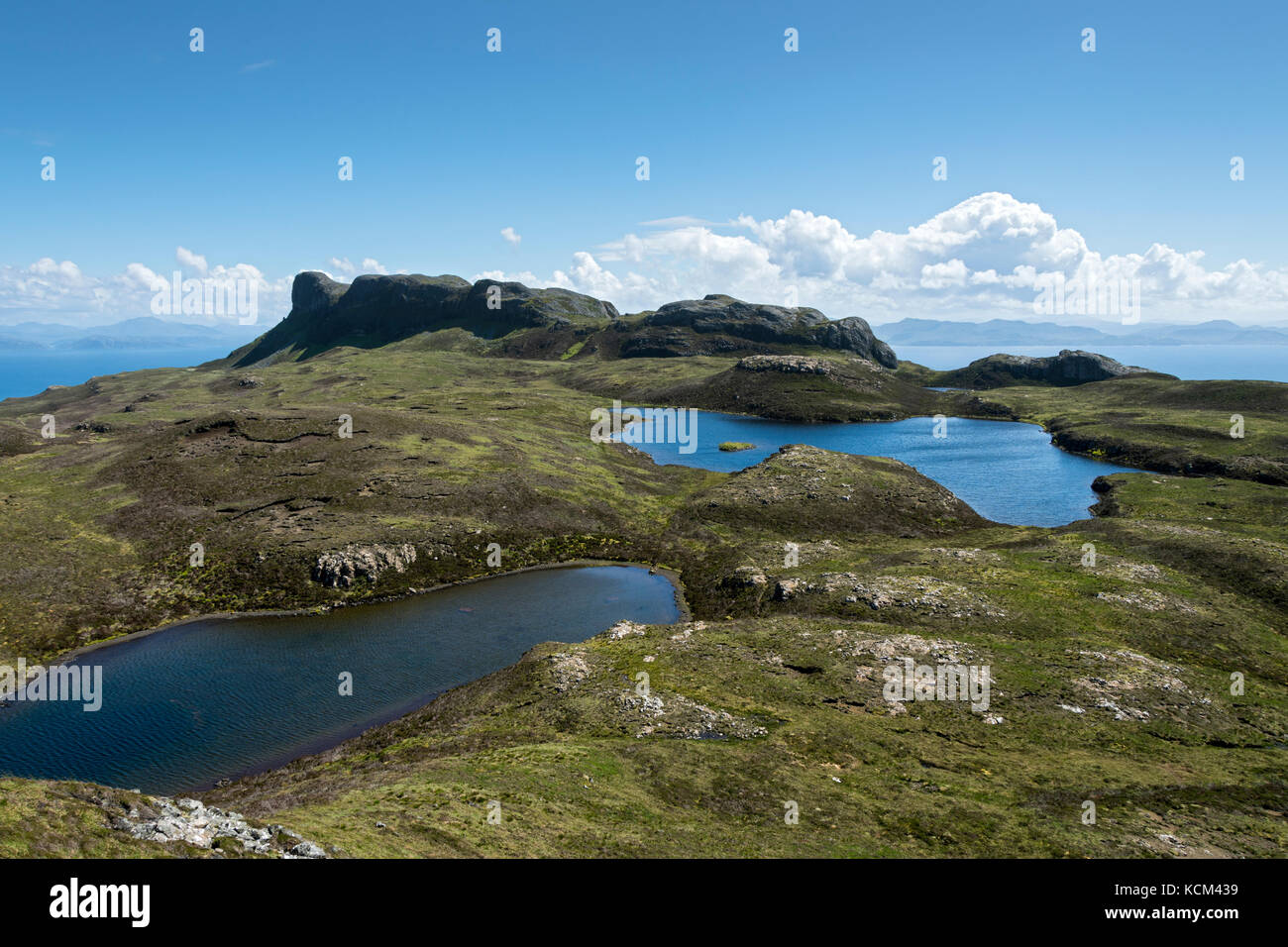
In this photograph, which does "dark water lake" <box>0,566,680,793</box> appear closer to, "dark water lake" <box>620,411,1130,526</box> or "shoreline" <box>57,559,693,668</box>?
"shoreline" <box>57,559,693,668</box>

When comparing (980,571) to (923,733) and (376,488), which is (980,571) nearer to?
(923,733)

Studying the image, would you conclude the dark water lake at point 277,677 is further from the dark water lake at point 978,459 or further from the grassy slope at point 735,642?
the dark water lake at point 978,459

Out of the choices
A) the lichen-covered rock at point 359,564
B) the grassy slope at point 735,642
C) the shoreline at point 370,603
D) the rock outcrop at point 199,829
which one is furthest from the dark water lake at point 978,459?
the rock outcrop at point 199,829

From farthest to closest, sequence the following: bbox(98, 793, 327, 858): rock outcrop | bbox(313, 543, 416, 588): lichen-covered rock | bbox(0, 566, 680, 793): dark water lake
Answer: bbox(313, 543, 416, 588): lichen-covered rock, bbox(0, 566, 680, 793): dark water lake, bbox(98, 793, 327, 858): rock outcrop

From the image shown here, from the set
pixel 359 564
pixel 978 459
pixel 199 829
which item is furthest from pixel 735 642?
pixel 978 459

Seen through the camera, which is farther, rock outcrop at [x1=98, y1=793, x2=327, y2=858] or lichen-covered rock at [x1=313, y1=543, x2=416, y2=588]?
lichen-covered rock at [x1=313, y1=543, x2=416, y2=588]

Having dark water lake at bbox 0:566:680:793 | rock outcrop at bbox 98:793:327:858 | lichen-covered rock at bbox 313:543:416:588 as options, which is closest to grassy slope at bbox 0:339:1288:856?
rock outcrop at bbox 98:793:327:858
